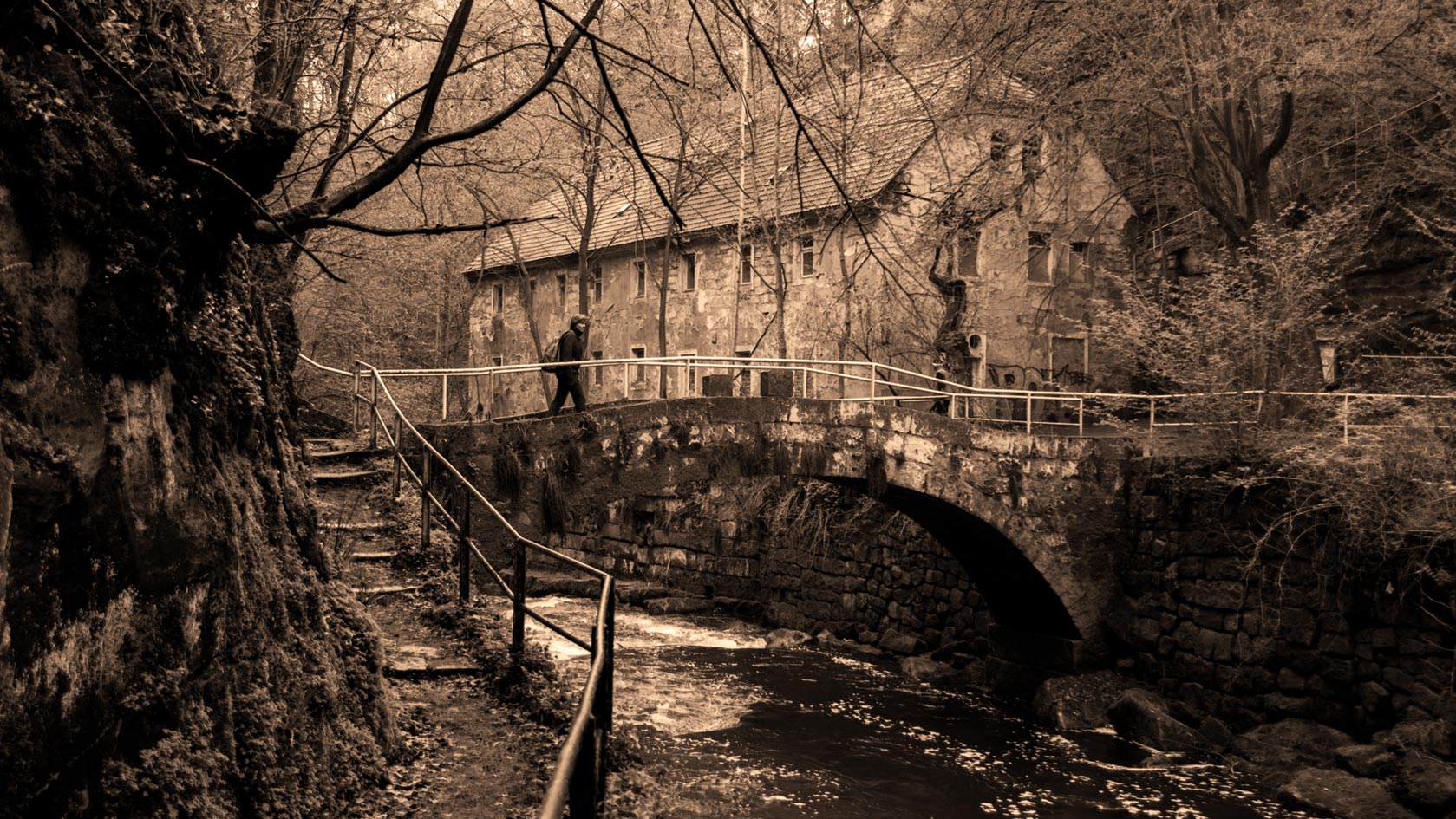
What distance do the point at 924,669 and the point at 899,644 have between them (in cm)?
122

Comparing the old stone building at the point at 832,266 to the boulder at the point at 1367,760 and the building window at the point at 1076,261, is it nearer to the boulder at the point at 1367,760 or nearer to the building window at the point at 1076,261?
the building window at the point at 1076,261

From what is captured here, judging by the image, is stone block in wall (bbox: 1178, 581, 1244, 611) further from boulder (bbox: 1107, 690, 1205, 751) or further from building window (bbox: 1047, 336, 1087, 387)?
building window (bbox: 1047, 336, 1087, 387)

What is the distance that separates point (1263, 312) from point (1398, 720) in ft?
14.2

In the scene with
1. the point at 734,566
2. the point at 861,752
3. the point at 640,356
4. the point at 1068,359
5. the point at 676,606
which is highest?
the point at 640,356

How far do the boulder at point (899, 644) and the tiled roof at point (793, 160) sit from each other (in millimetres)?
6051

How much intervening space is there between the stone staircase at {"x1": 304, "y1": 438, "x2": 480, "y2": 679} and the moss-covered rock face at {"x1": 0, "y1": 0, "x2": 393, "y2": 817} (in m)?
2.15

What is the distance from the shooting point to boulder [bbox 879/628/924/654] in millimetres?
16312

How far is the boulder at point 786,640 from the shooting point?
16906mm

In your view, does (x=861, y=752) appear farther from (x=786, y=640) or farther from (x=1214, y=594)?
(x=786, y=640)

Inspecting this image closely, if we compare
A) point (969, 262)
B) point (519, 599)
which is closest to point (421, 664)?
point (519, 599)

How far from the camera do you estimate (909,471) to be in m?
13.3

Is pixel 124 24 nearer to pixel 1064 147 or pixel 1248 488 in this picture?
pixel 1248 488

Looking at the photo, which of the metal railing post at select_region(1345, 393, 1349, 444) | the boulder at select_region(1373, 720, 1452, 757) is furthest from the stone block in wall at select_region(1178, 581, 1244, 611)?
the boulder at select_region(1373, 720, 1452, 757)

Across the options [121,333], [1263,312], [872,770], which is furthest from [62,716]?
[1263,312]
